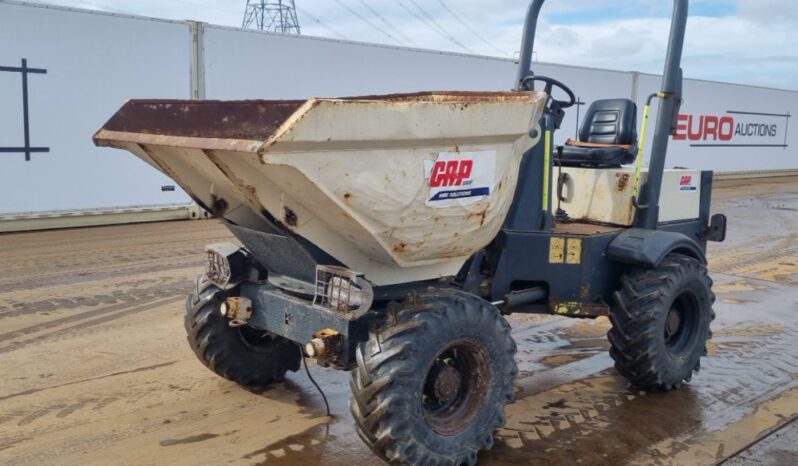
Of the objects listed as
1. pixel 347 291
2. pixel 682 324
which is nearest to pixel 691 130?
pixel 682 324

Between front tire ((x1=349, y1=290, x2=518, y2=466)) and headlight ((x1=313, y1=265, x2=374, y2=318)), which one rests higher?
headlight ((x1=313, y1=265, x2=374, y2=318))

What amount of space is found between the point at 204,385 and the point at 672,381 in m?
2.66

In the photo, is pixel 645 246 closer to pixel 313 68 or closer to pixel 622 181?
pixel 622 181

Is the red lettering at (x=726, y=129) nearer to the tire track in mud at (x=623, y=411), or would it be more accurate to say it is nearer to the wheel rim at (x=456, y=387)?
the tire track in mud at (x=623, y=411)

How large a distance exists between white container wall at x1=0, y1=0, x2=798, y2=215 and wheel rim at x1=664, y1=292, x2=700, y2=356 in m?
7.84

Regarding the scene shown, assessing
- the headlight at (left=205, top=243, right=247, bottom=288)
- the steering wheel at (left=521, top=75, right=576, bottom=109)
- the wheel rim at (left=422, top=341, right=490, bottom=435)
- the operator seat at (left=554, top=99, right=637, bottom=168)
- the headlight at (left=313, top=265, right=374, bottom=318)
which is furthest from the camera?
the operator seat at (left=554, top=99, right=637, bottom=168)

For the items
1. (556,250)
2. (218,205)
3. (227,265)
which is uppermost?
(218,205)

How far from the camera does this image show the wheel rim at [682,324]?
4605mm

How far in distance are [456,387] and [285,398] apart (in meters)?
1.24

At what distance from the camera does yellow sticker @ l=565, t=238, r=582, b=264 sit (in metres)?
4.30

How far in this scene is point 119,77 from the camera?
404 inches

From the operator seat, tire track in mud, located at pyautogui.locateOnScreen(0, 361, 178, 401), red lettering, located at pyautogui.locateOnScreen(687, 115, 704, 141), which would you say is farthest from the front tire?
red lettering, located at pyautogui.locateOnScreen(687, 115, 704, 141)

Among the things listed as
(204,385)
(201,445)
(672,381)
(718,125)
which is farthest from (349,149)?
(718,125)

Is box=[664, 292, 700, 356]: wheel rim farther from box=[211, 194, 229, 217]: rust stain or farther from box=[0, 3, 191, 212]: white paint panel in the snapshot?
box=[0, 3, 191, 212]: white paint panel
